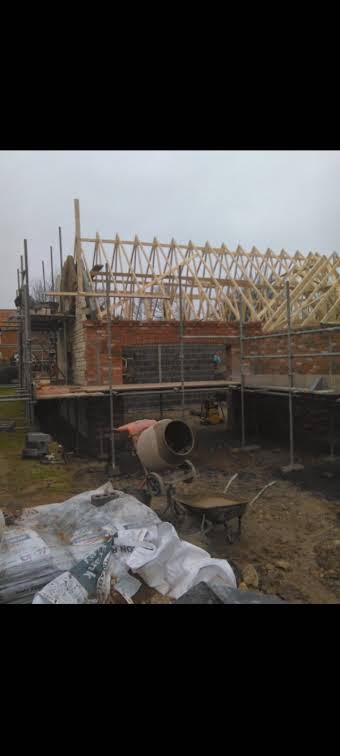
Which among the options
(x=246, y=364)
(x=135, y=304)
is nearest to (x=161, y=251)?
(x=135, y=304)

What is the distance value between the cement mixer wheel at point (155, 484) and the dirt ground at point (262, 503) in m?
A: 0.35

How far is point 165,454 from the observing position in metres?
6.07

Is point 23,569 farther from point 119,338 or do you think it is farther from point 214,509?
point 119,338

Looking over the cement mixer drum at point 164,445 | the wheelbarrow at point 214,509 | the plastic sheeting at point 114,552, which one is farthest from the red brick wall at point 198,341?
the plastic sheeting at point 114,552

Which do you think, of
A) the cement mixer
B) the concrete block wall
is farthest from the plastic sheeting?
the concrete block wall

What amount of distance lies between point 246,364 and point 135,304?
5598 millimetres

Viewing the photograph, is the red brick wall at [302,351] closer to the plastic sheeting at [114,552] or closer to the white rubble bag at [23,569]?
the plastic sheeting at [114,552]

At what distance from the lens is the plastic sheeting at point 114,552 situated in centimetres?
336

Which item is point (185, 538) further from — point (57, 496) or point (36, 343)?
point (36, 343)

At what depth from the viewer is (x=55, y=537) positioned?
4.23 m

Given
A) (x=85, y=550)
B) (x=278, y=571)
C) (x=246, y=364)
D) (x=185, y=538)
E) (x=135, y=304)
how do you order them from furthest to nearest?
(x=135, y=304) < (x=246, y=364) < (x=185, y=538) < (x=278, y=571) < (x=85, y=550)

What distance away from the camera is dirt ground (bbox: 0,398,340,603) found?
4418mm

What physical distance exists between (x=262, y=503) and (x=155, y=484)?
178cm
